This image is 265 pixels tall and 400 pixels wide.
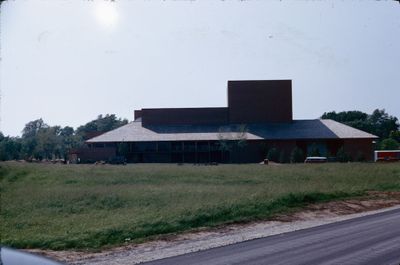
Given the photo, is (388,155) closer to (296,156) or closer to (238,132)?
(296,156)

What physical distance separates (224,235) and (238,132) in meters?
62.2

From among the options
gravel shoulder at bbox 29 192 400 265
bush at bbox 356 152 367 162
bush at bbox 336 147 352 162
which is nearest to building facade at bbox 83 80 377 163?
bush at bbox 356 152 367 162

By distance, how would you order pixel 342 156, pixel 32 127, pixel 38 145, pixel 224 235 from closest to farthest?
pixel 224 235
pixel 342 156
pixel 38 145
pixel 32 127

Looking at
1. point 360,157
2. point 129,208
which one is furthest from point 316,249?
point 360,157

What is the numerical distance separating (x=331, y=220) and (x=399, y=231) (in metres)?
4.88

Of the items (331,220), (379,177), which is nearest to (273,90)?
(379,177)

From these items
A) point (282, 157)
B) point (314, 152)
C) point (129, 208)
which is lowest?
point (129, 208)

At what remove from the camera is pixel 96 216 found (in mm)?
20062

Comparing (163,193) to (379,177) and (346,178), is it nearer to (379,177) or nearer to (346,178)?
(346,178)

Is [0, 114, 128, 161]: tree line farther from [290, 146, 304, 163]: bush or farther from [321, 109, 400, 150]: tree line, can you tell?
[321, 109, 400, 150]: tree line

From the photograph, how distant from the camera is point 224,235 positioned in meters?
16.4

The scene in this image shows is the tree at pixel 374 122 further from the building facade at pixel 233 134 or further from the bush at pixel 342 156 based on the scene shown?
the bush at pixel 342 156

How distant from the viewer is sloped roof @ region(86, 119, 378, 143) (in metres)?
77.4

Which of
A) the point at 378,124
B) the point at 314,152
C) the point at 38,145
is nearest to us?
the point at 314,152
